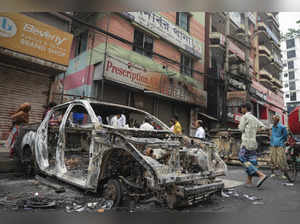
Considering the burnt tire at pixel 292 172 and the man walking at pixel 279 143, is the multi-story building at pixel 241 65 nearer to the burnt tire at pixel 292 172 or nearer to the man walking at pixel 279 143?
the man walking at pixel 279 143

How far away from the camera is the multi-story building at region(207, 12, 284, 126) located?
55.5ft

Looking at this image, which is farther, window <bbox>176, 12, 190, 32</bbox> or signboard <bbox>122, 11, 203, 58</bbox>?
window <bbox>176, 12, 190, 32</bbox>

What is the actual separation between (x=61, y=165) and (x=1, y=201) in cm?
89

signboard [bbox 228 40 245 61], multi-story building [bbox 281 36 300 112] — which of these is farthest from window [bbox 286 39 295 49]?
signboard [bbox 228 40 245 61]

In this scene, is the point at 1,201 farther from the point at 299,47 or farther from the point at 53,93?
the point at 299,47

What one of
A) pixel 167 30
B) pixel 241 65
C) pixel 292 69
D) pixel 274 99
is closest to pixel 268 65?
pixel 274 99

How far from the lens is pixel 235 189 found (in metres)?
4.02

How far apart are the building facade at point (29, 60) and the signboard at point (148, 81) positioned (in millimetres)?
2304

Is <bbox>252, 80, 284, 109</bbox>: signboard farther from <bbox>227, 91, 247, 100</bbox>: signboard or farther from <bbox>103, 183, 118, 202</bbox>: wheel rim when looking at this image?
<bbox>103, 183, 118, 202</bbox>: wheel rim

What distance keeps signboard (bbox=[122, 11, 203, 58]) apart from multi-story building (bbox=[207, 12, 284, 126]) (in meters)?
2.61

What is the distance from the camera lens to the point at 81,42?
11883 mm

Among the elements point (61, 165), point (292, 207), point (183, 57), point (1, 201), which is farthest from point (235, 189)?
point (183, 57)

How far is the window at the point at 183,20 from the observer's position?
14.6 meters

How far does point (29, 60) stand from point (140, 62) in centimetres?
567
